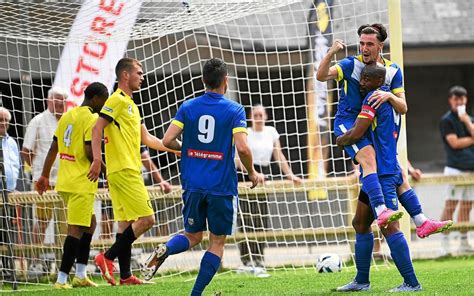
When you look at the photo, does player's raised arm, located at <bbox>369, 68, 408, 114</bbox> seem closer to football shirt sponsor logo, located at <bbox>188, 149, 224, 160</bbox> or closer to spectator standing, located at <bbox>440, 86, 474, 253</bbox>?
football shirt sponsor logo, located at <bbox>188, 149, 224, 160</bbox>

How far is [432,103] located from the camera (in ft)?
82.7

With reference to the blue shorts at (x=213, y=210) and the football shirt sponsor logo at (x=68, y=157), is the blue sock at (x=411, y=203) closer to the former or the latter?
the blue shorts at (x=213, y=210)

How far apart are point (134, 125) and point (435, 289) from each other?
11.3ft

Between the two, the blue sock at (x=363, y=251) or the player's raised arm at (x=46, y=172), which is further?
the player's raised arm at (x=46, y=172)

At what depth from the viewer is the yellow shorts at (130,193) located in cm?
1042

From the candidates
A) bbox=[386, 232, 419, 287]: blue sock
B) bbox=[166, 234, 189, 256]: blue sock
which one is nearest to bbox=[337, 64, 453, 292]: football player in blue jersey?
bbox=[386, 232, 419, 287]: blue sock

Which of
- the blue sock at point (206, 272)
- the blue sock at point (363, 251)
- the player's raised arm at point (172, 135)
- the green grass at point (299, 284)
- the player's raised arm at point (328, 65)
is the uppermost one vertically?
the player's raised arm at point (328, 65)

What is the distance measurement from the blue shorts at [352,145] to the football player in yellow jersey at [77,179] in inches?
124

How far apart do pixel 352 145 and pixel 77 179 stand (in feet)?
11.2

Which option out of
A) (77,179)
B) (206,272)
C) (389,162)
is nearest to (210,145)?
(206,272)

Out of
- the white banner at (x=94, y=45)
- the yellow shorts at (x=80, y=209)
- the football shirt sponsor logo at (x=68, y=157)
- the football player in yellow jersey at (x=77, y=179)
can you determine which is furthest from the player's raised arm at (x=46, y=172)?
the white banner at (x=94, y=45)

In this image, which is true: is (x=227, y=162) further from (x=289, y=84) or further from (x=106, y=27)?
(x=289, y=84)

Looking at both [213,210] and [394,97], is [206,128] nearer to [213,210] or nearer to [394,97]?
[213,210]

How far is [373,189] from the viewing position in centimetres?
816
